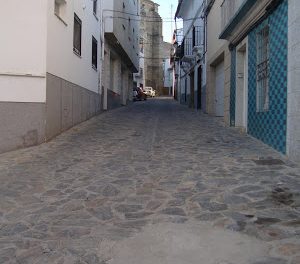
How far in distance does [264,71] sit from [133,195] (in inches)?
206

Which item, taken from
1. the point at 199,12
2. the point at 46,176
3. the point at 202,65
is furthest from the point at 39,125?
the point at 199,12

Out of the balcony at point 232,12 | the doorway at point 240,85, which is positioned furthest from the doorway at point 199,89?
the doorway at point 240,85

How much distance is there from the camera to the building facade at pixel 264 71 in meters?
7.20

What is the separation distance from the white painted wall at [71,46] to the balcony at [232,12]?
460 centimetres

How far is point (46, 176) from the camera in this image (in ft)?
22.1

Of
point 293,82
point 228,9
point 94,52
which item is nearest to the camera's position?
point 293,82

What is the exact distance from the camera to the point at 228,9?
12.4 metres

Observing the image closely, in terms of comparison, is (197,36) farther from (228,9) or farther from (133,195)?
(133,195)

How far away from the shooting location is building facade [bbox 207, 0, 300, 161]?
7.20m

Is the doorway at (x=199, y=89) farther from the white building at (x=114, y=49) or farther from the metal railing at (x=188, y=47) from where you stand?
the white building at (x=114, y=49)

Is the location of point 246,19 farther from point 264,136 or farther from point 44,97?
point 44,97

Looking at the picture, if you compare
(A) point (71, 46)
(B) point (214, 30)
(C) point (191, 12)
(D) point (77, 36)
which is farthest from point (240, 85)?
(C) point (191, 12)

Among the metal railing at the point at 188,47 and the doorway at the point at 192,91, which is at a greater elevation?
the metal railing at the point at 188,47

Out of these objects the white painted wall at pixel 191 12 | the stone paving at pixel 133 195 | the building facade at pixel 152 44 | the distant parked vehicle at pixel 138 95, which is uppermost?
the building facade at pixel 152 44
